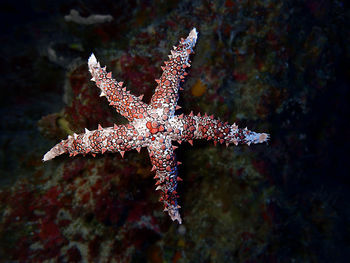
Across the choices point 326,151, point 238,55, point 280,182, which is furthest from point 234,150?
point 326,151

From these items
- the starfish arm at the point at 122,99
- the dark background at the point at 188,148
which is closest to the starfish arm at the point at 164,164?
the starfish arm at the point at 122,99

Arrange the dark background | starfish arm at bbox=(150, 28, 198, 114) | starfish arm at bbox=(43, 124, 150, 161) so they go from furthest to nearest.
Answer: the dark background → starfish arm at bbox=(150, 28, 198, 114) → starfish arm at bbox=(43, 124, 150, 161)

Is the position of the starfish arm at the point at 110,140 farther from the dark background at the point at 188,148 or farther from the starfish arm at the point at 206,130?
the dark background at the point at 188,148

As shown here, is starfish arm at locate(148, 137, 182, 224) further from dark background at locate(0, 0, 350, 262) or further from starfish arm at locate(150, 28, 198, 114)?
dark background at locate(0, 0, 350, 262)

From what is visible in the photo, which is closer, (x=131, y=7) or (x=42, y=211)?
(x=42, y=211)

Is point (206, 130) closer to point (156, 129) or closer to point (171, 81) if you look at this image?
point (156, 129)

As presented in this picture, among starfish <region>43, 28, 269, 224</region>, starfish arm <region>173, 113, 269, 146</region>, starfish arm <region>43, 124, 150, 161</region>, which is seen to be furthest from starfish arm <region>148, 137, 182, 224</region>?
starfish arm <region>173, 113, 269, 146</region>

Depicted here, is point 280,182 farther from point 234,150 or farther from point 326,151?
point 326,151
